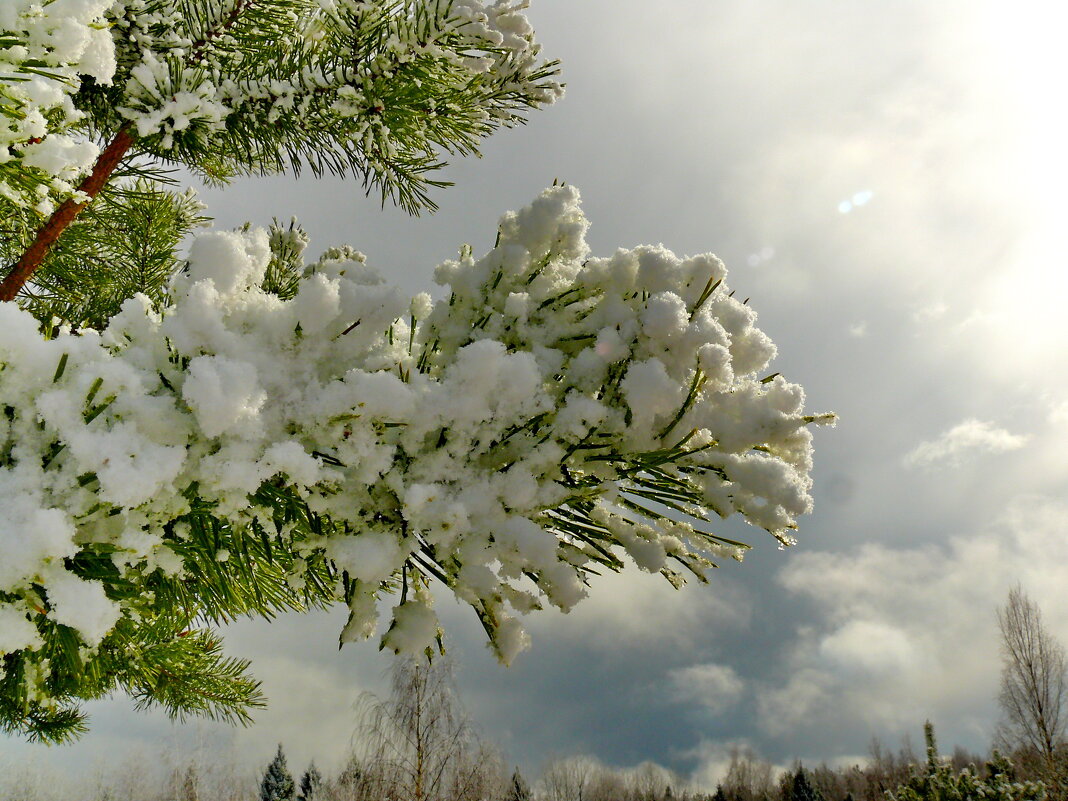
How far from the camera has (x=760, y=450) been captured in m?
1.38

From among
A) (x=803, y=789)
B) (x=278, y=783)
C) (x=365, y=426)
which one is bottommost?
(x=278, y=783)

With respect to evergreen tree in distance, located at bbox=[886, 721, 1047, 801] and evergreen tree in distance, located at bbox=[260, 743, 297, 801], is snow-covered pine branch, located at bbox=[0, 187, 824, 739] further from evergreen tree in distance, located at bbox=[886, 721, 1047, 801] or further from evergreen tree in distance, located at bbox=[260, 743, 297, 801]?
evergreen tree in distance, located at bbox=[260, 743, 297, 801]

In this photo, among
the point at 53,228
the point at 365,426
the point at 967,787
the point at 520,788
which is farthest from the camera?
the point at 520,788

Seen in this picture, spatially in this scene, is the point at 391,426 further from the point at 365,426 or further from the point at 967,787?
the point at 967,787

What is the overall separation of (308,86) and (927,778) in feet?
48.7

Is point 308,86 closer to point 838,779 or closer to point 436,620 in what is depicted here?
point 436,620

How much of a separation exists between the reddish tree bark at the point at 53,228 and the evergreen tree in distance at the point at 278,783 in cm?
2715

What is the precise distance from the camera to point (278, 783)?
990 inches

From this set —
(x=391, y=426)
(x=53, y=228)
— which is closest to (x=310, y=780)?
(x=53, y=228)

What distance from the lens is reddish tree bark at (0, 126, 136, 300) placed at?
8.90ft

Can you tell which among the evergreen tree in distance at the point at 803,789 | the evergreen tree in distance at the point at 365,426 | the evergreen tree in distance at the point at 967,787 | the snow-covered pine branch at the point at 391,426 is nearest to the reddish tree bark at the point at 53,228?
the evergreen tree in distance at the point at 365,426

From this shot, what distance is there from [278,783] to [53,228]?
92.9ft

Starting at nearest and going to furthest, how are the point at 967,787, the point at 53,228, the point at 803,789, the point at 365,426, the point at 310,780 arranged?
the point at 365,426 < the point at 53,228 < the point at 967,787 < the point at 310,780 < the point at 803,789

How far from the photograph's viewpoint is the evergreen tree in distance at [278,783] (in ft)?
80.9
